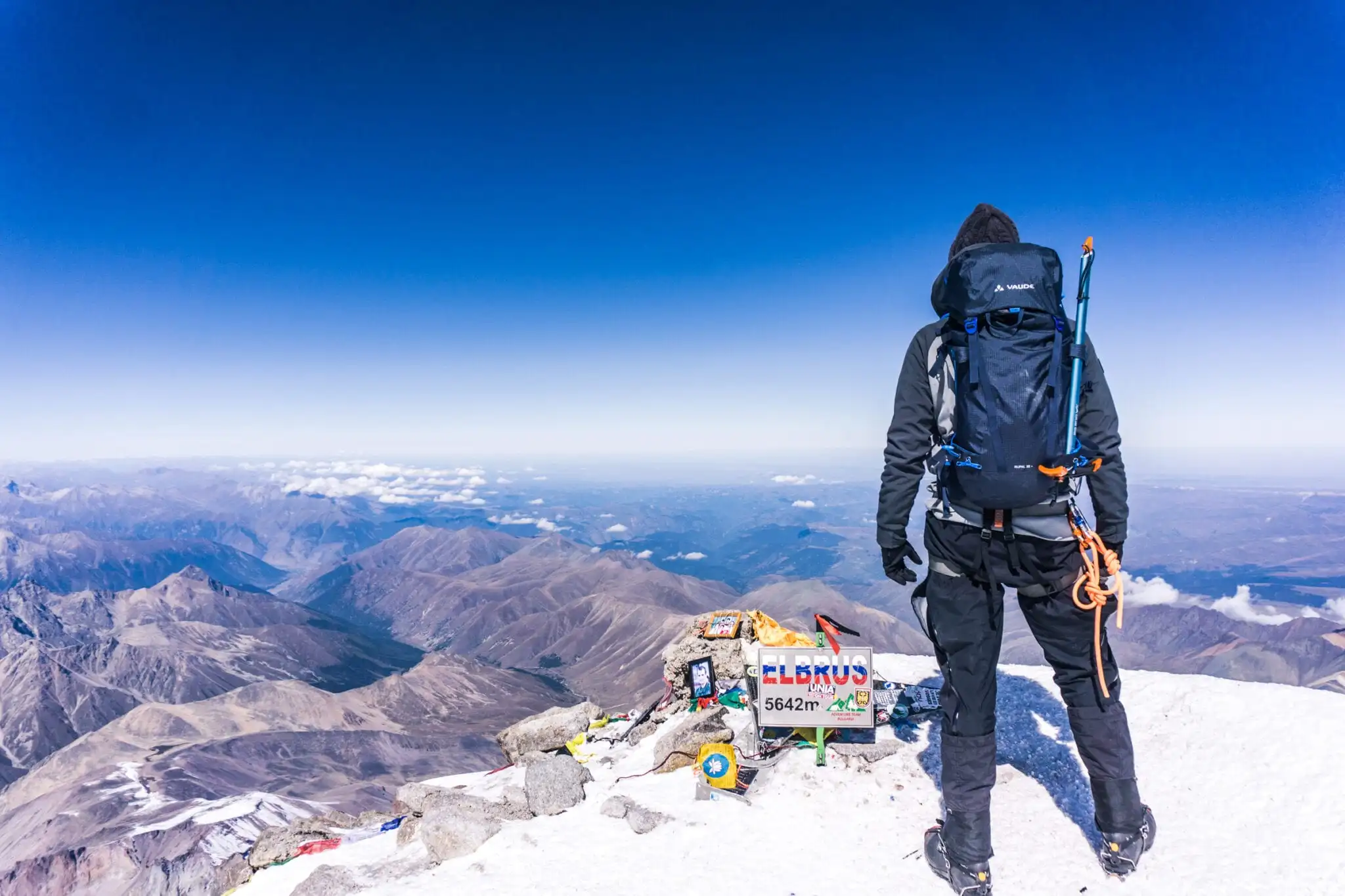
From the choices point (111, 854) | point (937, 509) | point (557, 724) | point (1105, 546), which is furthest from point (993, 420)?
point (111, 854)

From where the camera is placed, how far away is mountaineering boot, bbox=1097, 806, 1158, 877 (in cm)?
457

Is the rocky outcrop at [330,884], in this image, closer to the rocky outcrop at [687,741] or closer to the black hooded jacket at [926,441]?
the rocky outcrop at [687,741]

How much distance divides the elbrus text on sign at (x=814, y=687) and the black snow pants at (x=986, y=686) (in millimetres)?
2588

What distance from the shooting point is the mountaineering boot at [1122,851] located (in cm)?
457

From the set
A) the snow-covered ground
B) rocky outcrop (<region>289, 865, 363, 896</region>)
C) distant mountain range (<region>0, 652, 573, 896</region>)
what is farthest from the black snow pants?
distant mountain range (<region>0, 652, 573, 896</region>)

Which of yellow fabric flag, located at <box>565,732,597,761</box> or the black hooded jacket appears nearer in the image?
the black hooded jacket

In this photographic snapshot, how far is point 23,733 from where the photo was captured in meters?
163

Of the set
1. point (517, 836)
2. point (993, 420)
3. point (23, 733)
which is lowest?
point (23, 733)

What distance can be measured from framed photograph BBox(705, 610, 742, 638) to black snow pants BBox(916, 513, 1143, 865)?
8093 millimetres

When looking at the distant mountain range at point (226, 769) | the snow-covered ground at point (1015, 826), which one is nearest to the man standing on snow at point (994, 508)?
the snow-covered ground at point (1015, 826)

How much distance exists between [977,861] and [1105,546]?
2.70 metres

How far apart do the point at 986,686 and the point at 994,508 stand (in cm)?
152

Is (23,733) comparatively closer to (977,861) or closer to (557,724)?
(557,724)

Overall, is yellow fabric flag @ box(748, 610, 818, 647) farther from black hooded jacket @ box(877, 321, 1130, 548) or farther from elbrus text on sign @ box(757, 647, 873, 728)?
black hooded jacket @ box(877, 321, 1130, 548)
